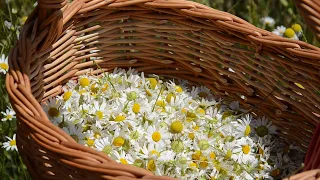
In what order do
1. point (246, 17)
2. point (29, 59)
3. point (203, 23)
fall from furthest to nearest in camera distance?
point (246, 17), point (203, 23), point (29, 59)

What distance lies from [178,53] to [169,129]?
0.25 meters

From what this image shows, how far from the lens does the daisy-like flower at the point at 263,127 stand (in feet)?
4.45

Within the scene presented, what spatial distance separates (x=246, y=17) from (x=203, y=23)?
30.1 inches

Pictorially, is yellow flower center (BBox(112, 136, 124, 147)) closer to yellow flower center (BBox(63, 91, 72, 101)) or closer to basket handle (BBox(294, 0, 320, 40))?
yellow flower center (BBox(63, 91, 72, 101))

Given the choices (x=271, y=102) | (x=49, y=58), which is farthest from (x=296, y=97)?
(x=49, y=58)

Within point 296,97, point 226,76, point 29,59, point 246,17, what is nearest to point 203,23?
point 226,76

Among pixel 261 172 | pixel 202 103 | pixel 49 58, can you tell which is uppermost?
pixel 49 58

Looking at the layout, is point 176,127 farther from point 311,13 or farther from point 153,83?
point 311,13

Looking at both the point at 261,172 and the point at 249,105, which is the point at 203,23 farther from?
the point at 261,172

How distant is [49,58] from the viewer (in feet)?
4.32

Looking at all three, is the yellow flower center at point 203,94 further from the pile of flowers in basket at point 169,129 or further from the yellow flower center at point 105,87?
the yellow flower center at point 105,87

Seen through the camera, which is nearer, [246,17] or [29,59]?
[29,59]

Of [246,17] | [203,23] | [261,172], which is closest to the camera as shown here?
[261,172]

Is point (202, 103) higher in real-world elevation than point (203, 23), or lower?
lower
